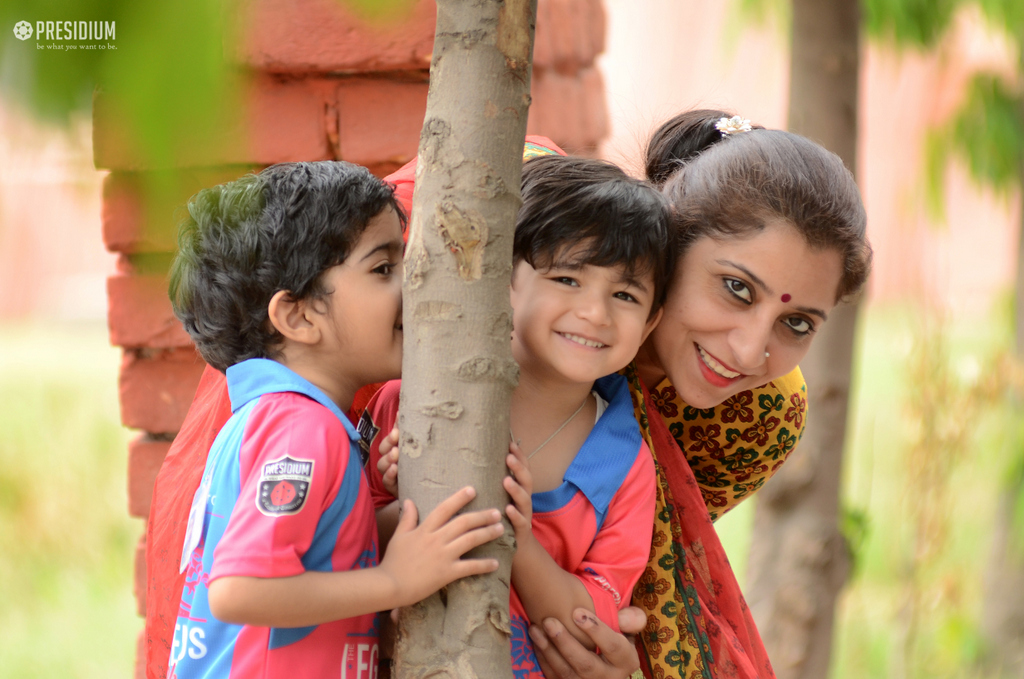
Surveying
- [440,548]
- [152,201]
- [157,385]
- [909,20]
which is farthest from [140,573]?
[909,20]

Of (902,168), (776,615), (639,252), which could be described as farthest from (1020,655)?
(639,252)

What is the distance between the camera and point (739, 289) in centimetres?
126

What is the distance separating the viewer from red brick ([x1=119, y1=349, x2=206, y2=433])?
1730 millimetres

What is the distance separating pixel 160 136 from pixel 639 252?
2.54ft

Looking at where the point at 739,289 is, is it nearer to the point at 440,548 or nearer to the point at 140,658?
the point at 440,548

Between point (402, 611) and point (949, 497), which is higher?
point (402, 611)

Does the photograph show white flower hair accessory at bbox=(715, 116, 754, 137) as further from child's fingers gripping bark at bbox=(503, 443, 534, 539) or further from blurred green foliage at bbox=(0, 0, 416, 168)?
blurred green foliage at bbox=(0, 0, 416, 168)

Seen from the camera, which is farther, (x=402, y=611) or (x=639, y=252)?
(x=639, y=252)

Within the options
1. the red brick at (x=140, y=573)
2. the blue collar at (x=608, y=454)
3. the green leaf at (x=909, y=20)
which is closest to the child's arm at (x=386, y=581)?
the blue collar at (x=608, y=454)

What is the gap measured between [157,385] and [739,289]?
1.14 metres

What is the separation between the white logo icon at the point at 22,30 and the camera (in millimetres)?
406

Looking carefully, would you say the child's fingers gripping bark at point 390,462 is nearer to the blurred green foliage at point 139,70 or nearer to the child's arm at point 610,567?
the child's arm at point 610,567

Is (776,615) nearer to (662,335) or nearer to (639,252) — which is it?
(662,335)

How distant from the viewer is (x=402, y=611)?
2.66ft
